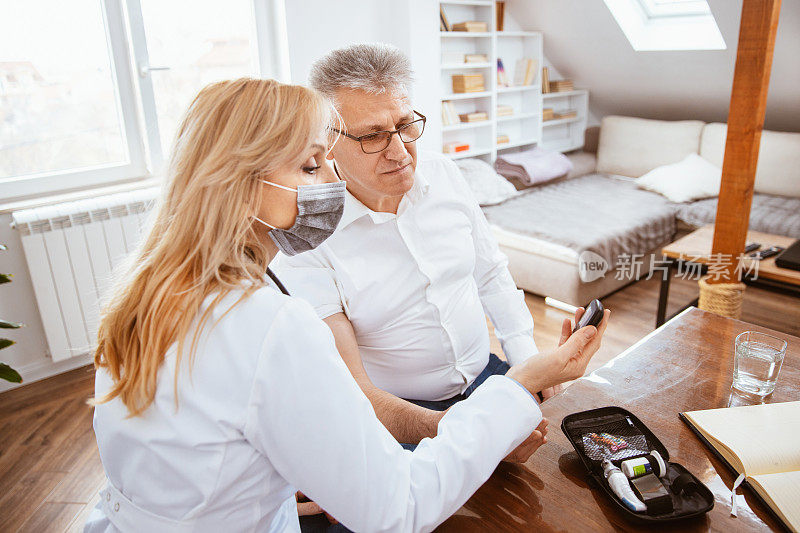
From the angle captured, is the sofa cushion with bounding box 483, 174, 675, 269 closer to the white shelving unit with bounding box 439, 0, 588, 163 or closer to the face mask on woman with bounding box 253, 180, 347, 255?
the white shelving unit with bounding box 439, 0, 588, 163

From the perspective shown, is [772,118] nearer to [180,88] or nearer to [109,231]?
[180,88]

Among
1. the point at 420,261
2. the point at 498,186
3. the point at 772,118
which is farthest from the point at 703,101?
the point at 420,261

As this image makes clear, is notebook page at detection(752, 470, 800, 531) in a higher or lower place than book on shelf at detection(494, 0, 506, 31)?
lower

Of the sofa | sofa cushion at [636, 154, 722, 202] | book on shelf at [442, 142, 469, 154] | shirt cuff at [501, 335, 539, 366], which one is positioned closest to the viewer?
shirt cuff at [501, 335, 539, 366]

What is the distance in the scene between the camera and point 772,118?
4395 millimetres

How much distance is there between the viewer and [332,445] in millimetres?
742

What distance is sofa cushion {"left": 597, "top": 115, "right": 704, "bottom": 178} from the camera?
4.65 metres

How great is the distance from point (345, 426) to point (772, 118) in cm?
483

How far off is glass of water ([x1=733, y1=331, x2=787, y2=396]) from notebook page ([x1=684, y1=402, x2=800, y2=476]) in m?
0.06

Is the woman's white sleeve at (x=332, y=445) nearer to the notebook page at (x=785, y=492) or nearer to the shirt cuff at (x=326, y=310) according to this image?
the notebook page at (x=785, y=492)

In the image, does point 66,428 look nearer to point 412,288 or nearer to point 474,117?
point 412,288

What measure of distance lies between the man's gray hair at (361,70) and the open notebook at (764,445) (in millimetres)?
969

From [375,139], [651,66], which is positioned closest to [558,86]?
[651,66]

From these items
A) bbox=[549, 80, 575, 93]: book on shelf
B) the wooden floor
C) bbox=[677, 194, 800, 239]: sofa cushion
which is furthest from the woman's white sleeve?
bbox=[549, 80, 575, 93]: book on shelf
